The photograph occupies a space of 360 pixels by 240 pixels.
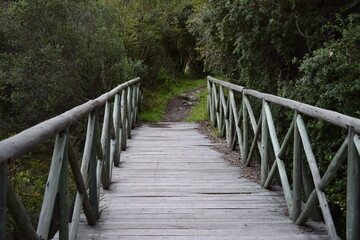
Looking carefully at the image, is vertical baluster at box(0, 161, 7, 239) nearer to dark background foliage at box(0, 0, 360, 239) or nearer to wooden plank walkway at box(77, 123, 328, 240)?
wooden plank walkway at box(77, 123, 328, 240)

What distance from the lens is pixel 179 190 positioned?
461 centimetres

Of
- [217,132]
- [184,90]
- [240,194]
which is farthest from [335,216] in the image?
[184,90]

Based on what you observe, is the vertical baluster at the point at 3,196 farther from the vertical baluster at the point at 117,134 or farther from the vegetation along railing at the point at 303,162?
the vertical baluster at the point at 117,134

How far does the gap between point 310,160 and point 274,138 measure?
106 cm

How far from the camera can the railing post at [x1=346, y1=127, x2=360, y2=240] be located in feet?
7.74

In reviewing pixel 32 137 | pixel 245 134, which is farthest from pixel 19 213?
pixel 245 134

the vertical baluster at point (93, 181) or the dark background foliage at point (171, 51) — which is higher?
the dark background foliage at point (171, 51)

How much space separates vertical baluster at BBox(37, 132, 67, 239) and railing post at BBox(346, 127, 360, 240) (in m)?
1.74

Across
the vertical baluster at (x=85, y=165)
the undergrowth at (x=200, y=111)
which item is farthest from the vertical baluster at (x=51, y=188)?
the undergrowth at (x=200, y=111)

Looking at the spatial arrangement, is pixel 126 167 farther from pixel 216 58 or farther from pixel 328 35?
pixel 216 58

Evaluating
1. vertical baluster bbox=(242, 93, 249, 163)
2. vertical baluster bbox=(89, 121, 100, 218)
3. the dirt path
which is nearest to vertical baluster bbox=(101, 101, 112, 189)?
vertical baluster bbox=(89, 121, 100, 218)

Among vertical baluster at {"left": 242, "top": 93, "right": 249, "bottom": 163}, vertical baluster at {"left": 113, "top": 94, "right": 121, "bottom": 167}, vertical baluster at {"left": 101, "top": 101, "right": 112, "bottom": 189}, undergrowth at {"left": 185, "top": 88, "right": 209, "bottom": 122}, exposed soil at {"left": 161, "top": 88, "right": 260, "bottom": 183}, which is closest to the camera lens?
vertical baluster at {"left": 101, "top": 101, "right": 112, "bottom": 189}

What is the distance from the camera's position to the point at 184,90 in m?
17.3

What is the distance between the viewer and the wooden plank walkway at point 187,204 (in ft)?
11.0
